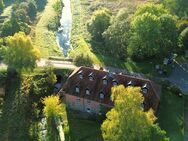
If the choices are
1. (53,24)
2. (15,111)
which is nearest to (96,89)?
(15,111)

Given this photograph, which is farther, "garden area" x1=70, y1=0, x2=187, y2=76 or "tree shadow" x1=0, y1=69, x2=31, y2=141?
"garden area" x1=70, y1=0, x2=187, y2=76

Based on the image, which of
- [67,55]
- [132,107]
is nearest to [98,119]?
[132,107]

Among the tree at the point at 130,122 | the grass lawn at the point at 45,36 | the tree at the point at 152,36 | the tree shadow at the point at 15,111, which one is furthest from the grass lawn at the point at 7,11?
the tree at the point at 130,122

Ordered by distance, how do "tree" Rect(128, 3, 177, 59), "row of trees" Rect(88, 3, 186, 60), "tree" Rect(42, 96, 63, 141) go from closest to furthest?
"tree" Rect(42, 96, 63, 141) → "tree" Rect(128, 3, 177, 59) → "row of trees" Rect(88, 3, 186, 60)

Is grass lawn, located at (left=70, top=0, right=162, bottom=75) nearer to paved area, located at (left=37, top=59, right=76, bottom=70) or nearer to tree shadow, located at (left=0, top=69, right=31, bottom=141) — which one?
paved area, located at (left=37, top=59, right=76, bottom=70)

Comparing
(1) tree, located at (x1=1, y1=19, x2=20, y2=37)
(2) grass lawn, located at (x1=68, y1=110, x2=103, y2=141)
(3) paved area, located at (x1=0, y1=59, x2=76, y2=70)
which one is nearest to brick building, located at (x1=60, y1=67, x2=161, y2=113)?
(2) grass lawn, located at (x1=68, y1=110, x2=103, y2=141)

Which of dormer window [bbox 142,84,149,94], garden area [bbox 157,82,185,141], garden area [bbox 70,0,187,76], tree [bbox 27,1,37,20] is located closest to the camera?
garden area [bbox 157,82,185,141]
